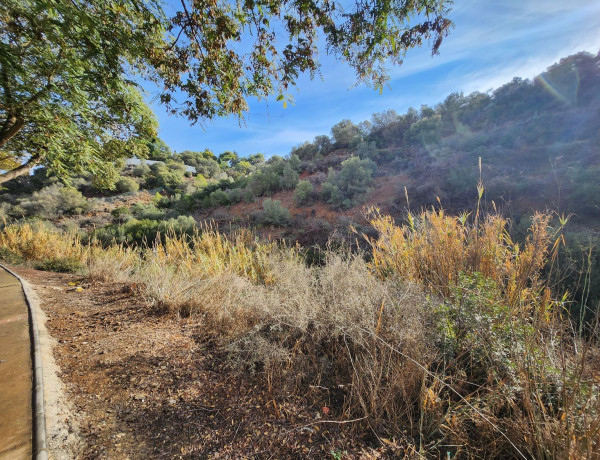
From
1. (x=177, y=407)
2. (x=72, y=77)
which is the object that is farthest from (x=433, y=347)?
(x=72, y=77)

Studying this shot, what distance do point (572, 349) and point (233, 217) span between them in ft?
38.3

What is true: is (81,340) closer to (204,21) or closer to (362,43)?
(204,21)

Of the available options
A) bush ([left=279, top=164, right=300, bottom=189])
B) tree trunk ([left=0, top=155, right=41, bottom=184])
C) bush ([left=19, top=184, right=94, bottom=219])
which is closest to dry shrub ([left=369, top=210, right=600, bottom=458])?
tree trunk ([left=0, top=155, right=41, bottom=184])

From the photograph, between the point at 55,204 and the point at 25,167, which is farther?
the point at 55,204

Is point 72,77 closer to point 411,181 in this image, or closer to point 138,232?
point 138,232

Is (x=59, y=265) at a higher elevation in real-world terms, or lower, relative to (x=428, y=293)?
higher

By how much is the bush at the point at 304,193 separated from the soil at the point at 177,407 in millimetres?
10043

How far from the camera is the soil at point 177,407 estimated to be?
46.7 inches

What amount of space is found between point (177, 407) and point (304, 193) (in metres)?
11.0

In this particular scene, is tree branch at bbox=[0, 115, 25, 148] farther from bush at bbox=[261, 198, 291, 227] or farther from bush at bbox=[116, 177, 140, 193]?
bush at bbox=[116, 177, 140, 193]

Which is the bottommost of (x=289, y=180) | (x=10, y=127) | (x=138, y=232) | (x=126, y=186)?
(x=138, y=232)

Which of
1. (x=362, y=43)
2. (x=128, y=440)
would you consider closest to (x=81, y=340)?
(x=128, y=440)

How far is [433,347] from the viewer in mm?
1526

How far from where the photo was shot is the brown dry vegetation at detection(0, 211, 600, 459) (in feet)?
3.69
